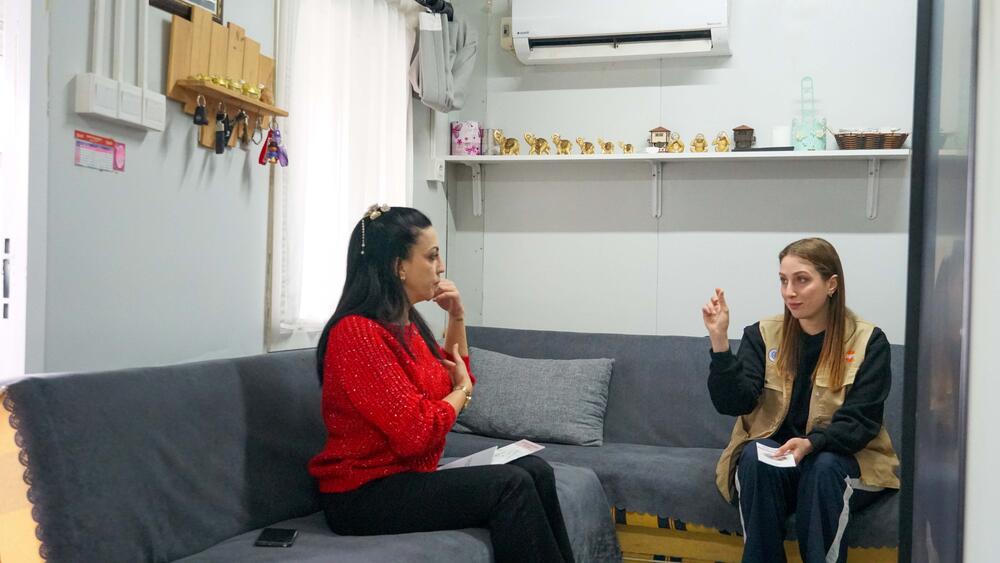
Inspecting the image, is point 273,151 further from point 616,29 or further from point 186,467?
point 616,29

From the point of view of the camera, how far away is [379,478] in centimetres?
207

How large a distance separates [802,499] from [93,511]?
1739 mm

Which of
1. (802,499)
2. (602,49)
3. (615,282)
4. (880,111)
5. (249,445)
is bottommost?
(802,499)

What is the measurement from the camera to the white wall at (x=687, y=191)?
359cm

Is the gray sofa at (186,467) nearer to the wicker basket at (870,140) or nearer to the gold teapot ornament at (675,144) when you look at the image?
the gold teapot ornament at (675,144)

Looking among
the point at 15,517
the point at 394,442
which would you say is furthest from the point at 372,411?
the point at 15,517

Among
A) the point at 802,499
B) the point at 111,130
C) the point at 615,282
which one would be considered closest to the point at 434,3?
the point at 615,282

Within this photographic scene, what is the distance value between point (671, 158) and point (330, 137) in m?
1.45

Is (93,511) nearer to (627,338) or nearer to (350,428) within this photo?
(350,428)

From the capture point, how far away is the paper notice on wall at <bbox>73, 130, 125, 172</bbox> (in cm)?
197

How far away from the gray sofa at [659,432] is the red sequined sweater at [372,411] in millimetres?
875

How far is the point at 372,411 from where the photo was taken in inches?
77.9

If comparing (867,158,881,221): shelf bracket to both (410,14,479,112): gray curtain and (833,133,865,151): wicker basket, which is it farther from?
(410,14,479,112): gray curtain

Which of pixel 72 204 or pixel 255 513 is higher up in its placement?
pixel 72 204
